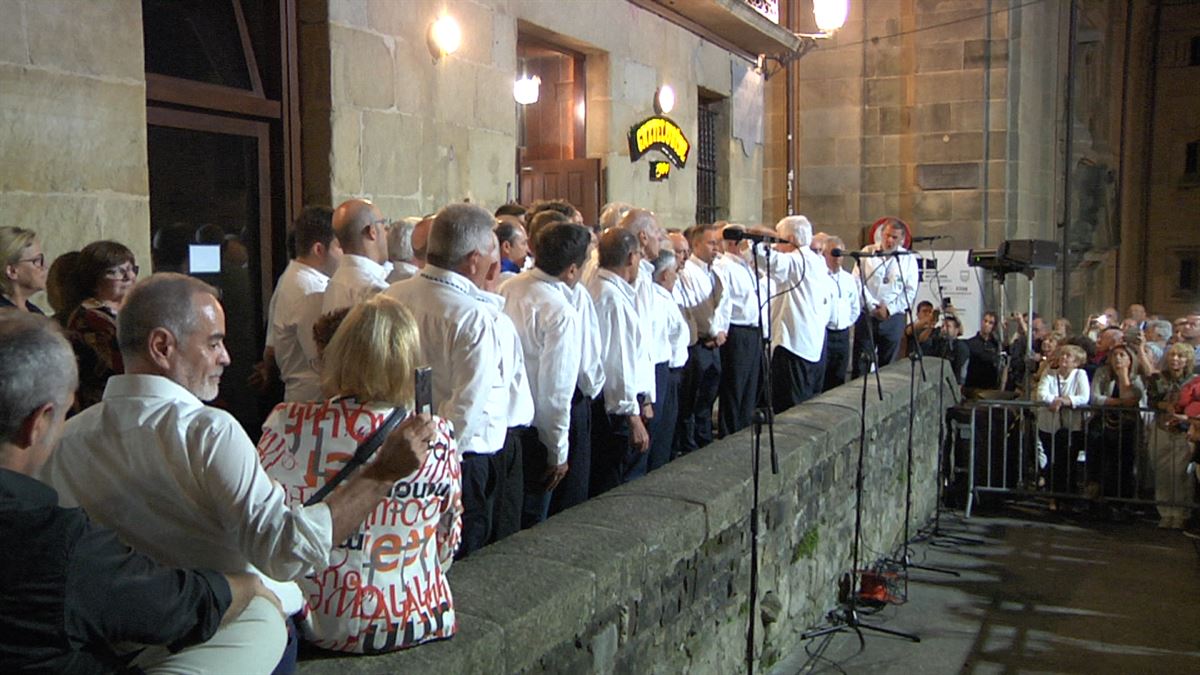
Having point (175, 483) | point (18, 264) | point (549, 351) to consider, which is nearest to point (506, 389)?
point (549, 351)

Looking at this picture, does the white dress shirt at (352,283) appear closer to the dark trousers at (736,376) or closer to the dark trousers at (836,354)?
the dark trousers at (736,376)

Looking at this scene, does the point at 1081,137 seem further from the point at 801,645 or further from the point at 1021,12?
the point at 801,645

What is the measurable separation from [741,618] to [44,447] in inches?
142

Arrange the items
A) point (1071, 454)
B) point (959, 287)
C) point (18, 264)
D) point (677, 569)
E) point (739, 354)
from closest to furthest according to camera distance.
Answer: point (18, 264) → point (677, 569) → point (739, 354) → point (1071, 454) → point (959, 287)

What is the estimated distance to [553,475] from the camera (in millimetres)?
4895

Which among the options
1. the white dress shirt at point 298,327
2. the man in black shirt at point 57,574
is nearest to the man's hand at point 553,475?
the white dress shirt at point 298,327

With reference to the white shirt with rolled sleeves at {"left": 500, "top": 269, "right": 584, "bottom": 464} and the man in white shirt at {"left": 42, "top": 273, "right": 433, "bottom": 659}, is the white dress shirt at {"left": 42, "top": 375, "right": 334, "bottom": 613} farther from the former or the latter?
the white shirt with rolled sleeves at {"left": 500, "top": 269, "right": 584, "bottom": 464}

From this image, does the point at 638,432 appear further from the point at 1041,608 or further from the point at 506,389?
the point at 1041,608

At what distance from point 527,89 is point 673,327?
4.33 metres

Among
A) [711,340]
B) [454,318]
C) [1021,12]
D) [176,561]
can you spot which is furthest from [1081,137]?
→ [176,561]

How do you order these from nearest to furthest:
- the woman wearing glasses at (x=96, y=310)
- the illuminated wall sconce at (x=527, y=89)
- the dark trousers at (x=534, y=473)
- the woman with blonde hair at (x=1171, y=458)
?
the woman wearing glasses at (x=96, y=310)
the dark trousers at (x=534, y=473)
the woman with blonde hair at (x=1171, y=458)
the illuminated wall sconce at (x=527, y=89)

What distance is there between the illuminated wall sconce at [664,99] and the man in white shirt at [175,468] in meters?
9.40

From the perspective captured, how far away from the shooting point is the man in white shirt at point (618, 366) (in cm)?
556

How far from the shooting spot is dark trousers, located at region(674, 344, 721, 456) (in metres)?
7.52
